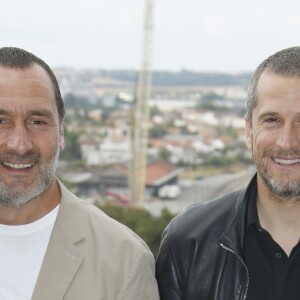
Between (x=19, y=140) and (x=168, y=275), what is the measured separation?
0.57 meters

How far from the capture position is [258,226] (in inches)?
76.0

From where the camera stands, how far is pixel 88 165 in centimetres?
4162

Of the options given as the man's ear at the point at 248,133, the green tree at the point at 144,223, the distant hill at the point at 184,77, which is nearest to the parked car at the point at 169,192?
the distant hill at the point at 184,77

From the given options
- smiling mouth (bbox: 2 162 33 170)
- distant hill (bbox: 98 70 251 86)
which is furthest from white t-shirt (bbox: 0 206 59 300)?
distant hill (bbox: 98 70 251 86)

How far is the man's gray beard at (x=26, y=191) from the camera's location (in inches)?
73.2

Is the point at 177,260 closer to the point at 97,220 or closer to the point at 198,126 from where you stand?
the point at 97,220

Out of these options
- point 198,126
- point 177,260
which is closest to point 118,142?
point 198,126

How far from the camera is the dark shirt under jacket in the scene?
1.82m

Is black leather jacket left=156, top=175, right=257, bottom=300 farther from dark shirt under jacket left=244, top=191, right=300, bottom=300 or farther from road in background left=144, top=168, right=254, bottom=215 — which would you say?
road in background left=144, top=168, right=254, bottom=215

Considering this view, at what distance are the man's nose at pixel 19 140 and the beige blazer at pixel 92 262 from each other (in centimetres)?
22

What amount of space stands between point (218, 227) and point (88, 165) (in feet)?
130

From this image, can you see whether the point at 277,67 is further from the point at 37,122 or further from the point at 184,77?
the point at 184,77

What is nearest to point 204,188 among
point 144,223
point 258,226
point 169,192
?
point 169,192

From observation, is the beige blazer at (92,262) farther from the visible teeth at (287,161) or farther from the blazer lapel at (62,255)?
the visible teeth at (287,161)
